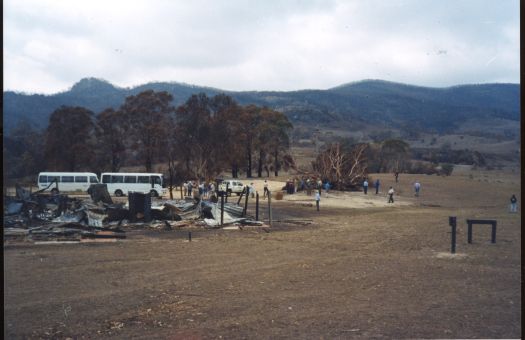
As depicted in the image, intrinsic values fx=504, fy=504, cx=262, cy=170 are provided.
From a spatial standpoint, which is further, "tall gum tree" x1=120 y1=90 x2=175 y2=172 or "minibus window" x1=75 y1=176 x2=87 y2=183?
"tall gum tree" x1=120 y1=90 x2=175 y2=172

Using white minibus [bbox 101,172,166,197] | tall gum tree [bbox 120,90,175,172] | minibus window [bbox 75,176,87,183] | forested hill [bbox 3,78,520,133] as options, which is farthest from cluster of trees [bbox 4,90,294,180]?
forested hill [bbox 3,78,520,133]

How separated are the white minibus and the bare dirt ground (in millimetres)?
21757

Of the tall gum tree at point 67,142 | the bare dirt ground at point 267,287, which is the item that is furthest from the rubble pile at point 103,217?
the tall gum tree at point 67,142

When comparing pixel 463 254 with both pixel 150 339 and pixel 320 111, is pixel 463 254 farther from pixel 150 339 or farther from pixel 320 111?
pixel 320 111

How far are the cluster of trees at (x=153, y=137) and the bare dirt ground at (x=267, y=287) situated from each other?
3262 cm

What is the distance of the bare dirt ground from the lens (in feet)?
22.0

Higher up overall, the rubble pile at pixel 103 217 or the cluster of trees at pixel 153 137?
the cluster of trees at pixel 153 137

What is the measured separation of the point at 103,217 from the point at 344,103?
160982 mm

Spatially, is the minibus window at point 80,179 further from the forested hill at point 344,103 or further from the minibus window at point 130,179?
the forested hill at point 344,103

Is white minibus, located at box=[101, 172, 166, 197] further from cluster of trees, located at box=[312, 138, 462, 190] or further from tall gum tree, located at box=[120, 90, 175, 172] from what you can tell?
tall gum tree, located at box=[120, 90, 175, 172]

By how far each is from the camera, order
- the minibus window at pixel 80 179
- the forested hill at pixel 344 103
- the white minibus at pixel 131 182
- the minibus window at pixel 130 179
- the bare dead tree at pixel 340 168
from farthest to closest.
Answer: the forested hill at pixel 344 103
the bare dead tree at pixel 340 168
the minibus window at pixel 80 179
the minibus window at pixel 130 179
the white minibus at pixel 131 182

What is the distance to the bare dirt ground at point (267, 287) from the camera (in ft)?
22.0

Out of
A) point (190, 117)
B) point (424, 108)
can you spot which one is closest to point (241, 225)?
point (190, 117)

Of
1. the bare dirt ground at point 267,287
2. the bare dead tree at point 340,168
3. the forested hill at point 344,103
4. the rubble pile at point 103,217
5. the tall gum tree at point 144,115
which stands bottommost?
the bare dirt ground at point 267,287
